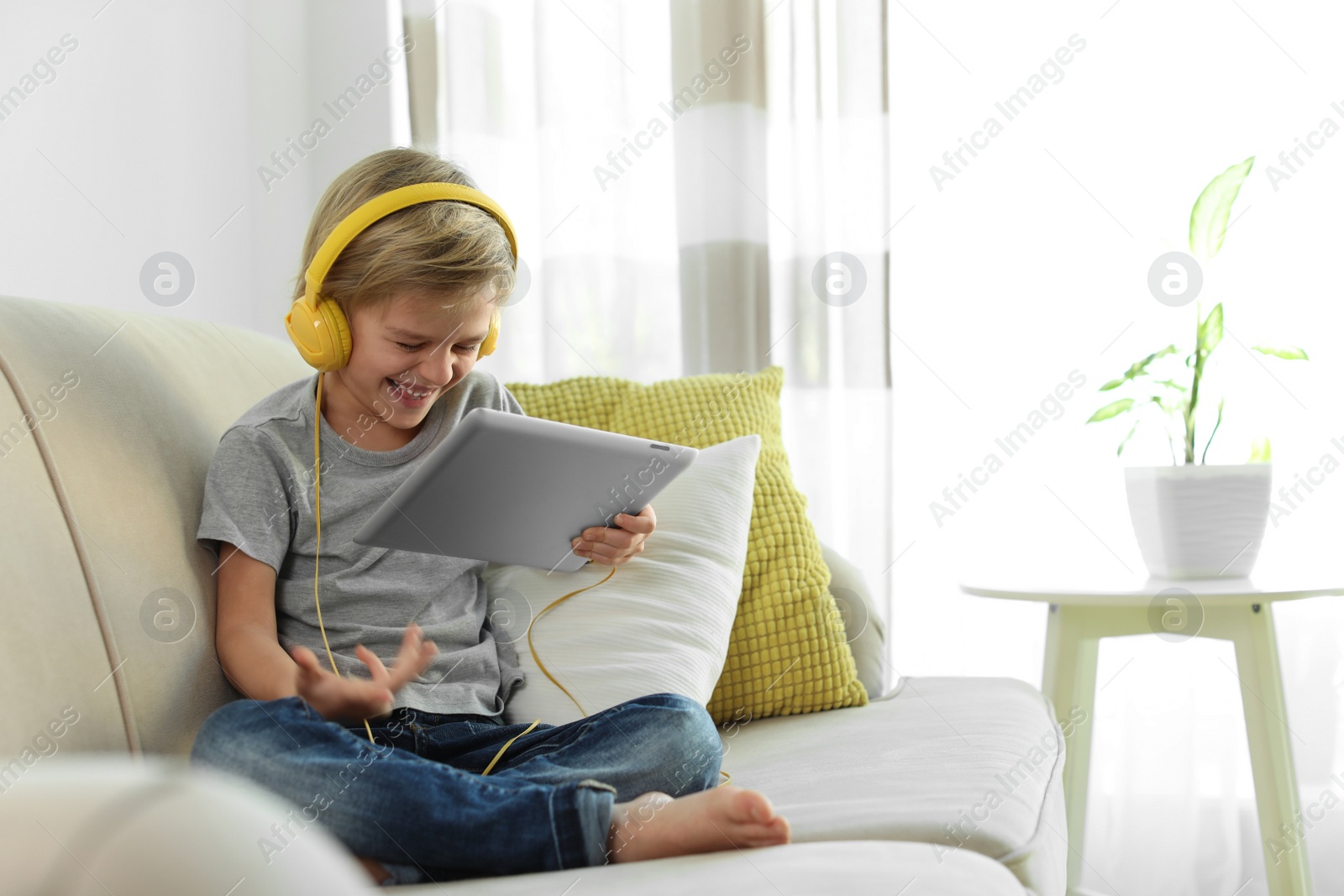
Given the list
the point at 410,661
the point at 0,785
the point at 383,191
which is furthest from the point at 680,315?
the point at 0,785

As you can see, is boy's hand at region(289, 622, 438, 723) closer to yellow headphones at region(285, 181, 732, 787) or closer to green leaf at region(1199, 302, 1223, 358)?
yellow headphones at region(285, 181, 732, 787)

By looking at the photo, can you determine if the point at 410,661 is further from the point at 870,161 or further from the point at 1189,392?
the point at 870,161

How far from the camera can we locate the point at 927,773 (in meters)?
0.85

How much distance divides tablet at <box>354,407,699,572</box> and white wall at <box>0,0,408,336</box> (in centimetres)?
75

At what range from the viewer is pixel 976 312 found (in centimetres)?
176

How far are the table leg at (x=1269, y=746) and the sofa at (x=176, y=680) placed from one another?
1.49 ft

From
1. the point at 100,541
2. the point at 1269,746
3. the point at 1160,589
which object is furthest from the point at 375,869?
the point at 1269,746

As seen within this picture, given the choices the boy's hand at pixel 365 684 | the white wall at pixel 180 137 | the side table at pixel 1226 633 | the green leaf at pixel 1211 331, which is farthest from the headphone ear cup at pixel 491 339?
the green leaf at pixel 1211 331

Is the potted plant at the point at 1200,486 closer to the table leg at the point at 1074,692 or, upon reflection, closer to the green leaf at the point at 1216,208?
the green leaf at the point at 1216,208

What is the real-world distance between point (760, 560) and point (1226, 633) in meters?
0.71

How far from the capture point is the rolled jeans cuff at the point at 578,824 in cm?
63

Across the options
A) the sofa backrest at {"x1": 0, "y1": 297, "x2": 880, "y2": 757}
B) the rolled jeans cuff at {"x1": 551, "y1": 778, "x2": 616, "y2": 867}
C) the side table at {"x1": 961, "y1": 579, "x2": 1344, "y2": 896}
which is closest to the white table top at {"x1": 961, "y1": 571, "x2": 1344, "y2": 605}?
the side table at {"x1": 961, "y1": 579, "x2": 1344, "y2": 896}

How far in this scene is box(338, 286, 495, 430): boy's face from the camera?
0.90 m

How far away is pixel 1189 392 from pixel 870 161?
0.67 meters
